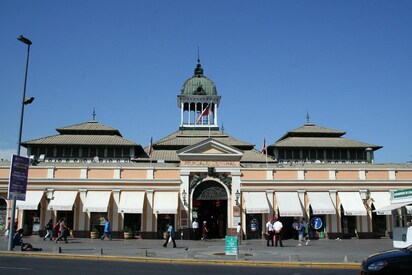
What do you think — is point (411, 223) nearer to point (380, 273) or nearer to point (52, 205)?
point (380, 273)

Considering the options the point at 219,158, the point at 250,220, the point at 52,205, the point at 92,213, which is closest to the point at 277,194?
the point at 250,220

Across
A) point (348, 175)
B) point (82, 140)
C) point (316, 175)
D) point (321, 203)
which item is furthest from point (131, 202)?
point (348, 175)

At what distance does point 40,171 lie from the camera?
39.3 m

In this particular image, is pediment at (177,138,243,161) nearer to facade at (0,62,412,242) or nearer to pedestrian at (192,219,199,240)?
facade at (0,62,412,242)

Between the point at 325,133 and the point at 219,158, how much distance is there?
19.3m

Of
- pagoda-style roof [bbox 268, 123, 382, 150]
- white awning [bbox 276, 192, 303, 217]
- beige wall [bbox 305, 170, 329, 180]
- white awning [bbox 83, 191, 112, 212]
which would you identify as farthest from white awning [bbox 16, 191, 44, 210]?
pagoda-style roof [bbox 268, 123, 382, 150]

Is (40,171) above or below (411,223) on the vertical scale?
above

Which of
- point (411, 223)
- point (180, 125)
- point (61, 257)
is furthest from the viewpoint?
point (180, 125)

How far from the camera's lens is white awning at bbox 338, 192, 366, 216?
125 feet

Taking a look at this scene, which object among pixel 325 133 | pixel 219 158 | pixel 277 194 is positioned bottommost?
pixel 277 194

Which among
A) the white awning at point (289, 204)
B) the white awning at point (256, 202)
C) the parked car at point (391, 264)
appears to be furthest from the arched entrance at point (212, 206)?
the parked car at point (391, 264)

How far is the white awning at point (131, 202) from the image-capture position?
3774 centimetres

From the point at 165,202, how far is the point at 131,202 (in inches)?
113

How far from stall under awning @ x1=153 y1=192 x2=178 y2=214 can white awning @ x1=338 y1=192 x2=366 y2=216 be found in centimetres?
1442
